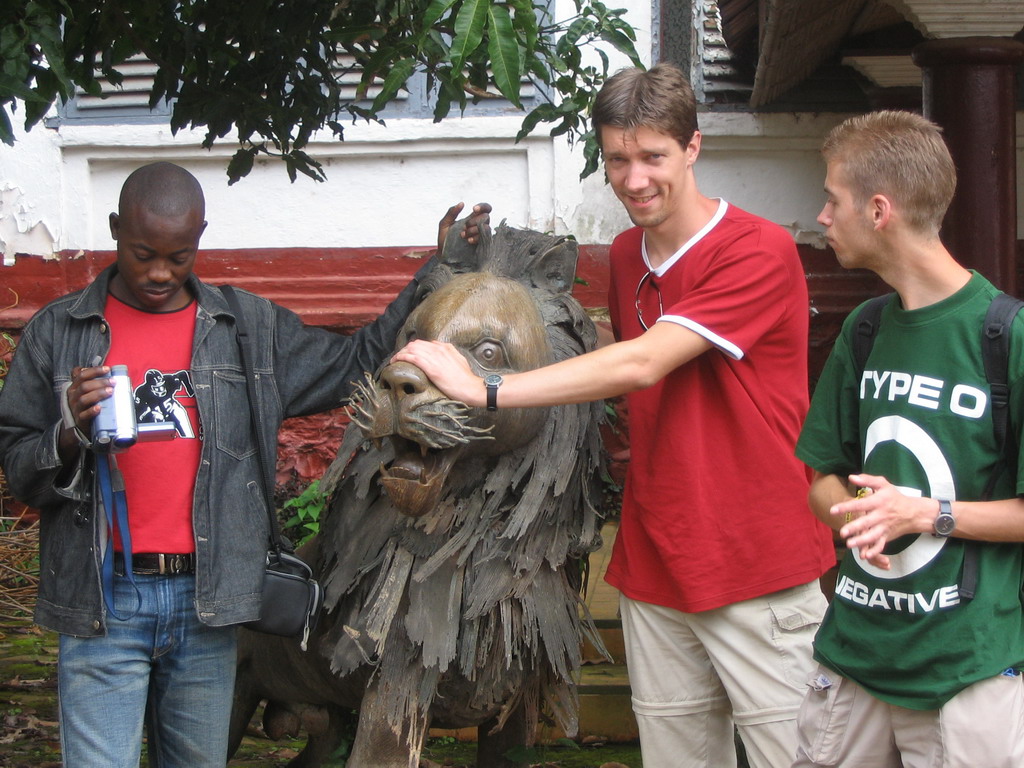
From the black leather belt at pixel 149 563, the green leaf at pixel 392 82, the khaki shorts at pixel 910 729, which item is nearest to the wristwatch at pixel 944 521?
the khaki shorts at pixel 910 729

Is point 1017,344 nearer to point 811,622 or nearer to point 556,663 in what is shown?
point 811,622

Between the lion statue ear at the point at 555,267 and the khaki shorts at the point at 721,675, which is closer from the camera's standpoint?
the khaki shorts at the point at 721,675

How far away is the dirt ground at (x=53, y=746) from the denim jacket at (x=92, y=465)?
1.11m

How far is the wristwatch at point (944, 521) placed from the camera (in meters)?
2.06

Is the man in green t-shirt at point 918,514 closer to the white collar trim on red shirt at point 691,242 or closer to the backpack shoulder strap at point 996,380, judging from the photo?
the backpack shoulder strap at point 996,380

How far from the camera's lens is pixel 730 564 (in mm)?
2660

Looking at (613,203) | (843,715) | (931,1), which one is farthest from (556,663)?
(613,203)

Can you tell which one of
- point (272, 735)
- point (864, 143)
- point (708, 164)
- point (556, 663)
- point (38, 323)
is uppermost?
point (708, 164)

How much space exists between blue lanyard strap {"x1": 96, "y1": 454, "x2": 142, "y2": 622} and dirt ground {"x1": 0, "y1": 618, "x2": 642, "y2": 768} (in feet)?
3.95

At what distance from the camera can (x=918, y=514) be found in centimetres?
205

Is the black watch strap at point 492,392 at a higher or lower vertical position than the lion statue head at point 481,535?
higher

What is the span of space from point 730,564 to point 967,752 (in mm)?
687

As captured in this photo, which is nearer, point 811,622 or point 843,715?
point 843,715

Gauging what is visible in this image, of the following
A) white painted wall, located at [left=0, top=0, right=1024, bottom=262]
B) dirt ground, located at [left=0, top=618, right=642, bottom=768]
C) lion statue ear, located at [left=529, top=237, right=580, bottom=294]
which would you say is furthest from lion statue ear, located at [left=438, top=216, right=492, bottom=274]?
white painted wall, located at [left=0, top=0, right=1024, bottom=262]
